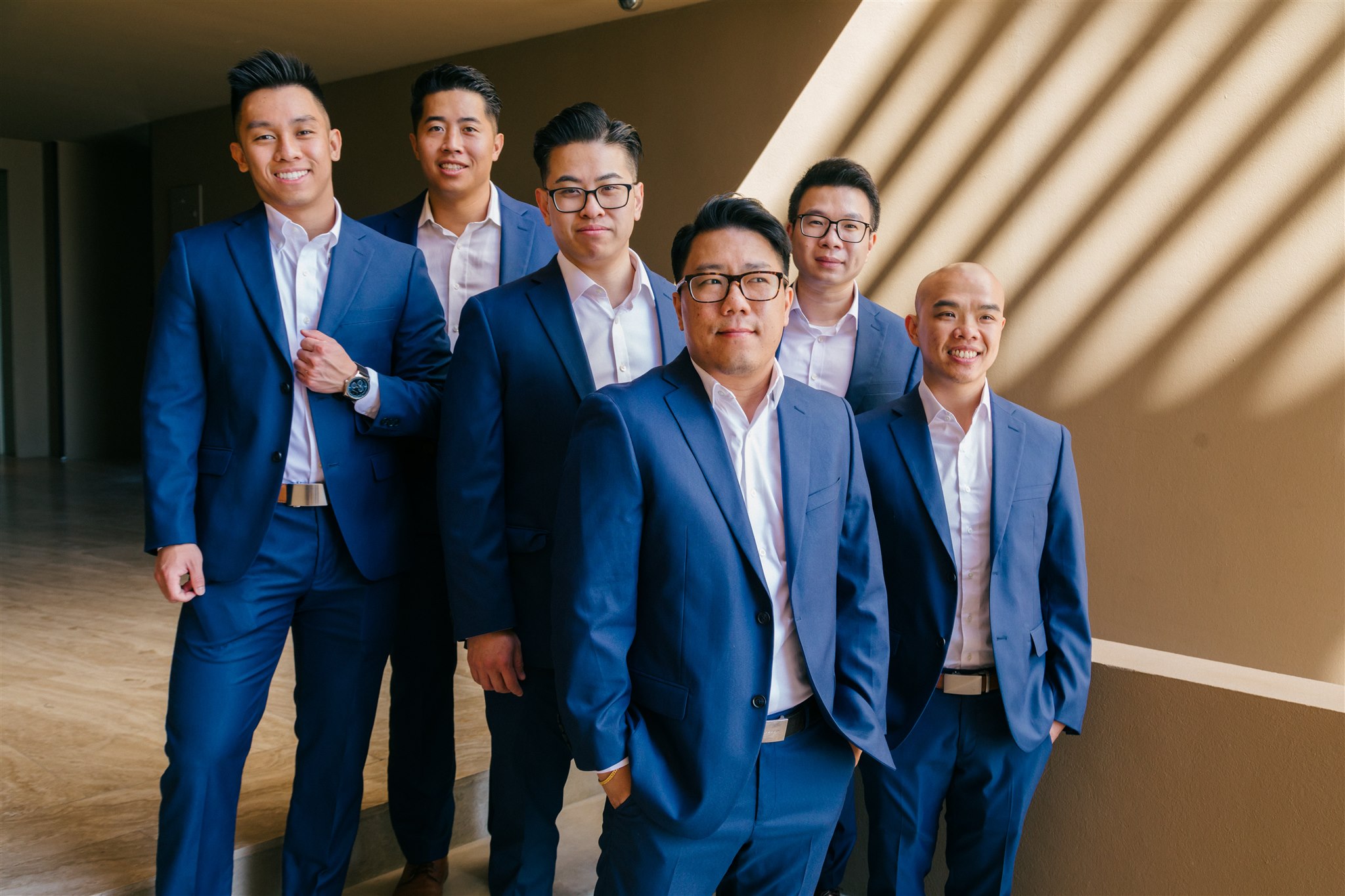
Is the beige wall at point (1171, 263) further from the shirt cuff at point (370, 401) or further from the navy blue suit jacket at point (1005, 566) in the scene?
the shirt cuff at point (370, 401)

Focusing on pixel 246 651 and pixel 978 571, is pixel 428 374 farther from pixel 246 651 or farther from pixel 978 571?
pixel 978 571

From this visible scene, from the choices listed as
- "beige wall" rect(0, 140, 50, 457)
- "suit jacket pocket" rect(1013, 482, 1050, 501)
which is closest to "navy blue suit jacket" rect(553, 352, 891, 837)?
"suit jacket pocket" rect(1013, 482, 1050, 501)

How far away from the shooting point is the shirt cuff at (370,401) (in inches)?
86.5

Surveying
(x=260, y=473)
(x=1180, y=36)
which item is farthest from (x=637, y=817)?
(x=1180, y=36)

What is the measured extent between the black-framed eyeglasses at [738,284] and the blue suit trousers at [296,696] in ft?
3.31

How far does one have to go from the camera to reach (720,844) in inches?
68.6

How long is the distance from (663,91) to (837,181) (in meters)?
3.82

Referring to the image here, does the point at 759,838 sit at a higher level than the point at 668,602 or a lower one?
lower

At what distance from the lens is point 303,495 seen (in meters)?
2.21

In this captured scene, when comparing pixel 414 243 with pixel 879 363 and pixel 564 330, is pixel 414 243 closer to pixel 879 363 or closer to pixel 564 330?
pixel 564 330

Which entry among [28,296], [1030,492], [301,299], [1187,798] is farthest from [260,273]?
[28,296]

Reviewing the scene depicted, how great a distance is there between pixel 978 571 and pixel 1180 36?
3301mm

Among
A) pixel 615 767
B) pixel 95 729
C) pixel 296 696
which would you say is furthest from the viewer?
pixel 95 729

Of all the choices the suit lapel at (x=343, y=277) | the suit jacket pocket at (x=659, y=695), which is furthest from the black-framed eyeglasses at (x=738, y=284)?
the suit lapel at (x=343, y=277)
